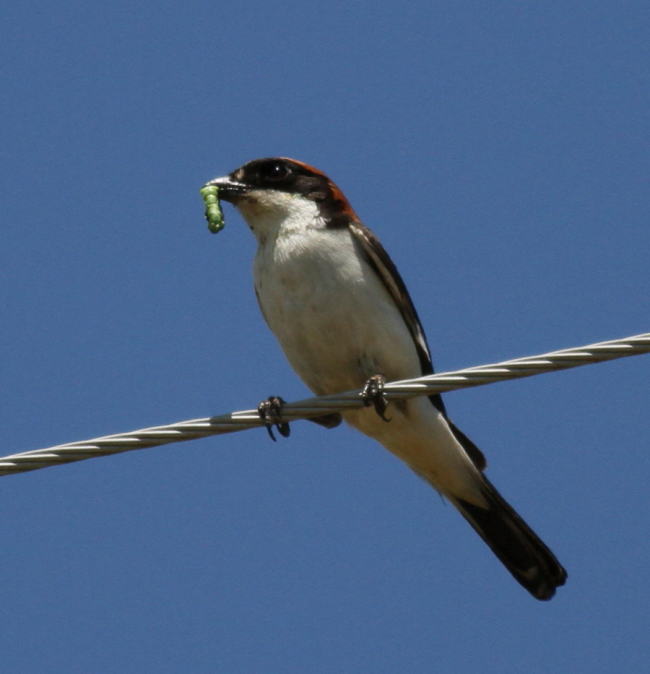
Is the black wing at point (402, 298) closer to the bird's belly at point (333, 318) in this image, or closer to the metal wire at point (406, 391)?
the bird's belly at point (333, 318)

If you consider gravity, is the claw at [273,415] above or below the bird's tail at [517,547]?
above

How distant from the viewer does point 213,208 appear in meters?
8.44

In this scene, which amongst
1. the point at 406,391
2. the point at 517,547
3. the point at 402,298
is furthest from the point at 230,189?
the point at 517,547

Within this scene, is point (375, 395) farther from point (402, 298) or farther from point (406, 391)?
point (402, 298)

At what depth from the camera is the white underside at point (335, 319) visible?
7840 mm

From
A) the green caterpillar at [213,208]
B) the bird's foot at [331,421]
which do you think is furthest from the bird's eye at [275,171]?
the bird's foot at [331,421]

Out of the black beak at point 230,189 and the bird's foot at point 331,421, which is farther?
the bird's foot at point 331,421

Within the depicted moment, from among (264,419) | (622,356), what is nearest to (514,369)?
(622,356)

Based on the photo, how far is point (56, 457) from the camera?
5707mm

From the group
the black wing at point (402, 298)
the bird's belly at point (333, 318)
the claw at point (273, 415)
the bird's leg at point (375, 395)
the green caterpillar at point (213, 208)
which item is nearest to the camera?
the bird's leg at point (375, 395)

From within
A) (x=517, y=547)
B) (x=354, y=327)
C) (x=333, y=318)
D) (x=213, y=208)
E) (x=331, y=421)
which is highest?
(x=213, y=208)

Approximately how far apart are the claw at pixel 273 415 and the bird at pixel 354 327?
0.9 inches

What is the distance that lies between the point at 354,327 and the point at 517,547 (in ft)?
7.03

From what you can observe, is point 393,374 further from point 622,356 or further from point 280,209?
point 622,356
